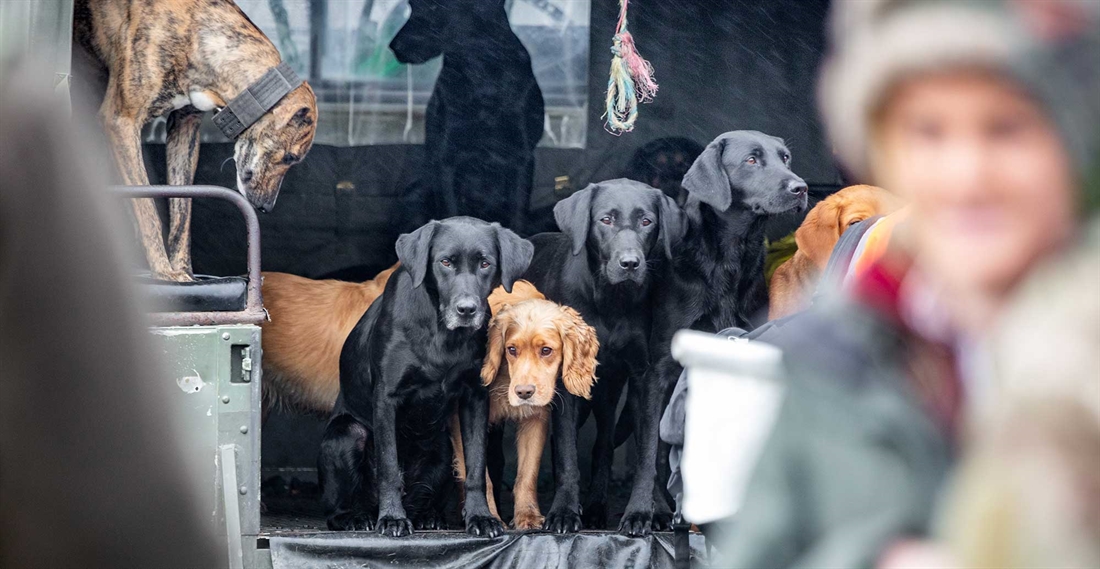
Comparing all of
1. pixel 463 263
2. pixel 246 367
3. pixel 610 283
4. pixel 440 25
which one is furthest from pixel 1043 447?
pixel 440 25

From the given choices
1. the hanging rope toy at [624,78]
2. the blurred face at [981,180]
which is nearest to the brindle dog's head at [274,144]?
the hanging rope toy at [624,78]

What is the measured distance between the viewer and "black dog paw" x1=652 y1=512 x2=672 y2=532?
5582 millimetres

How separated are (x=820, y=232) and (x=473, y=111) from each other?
222 centimetres

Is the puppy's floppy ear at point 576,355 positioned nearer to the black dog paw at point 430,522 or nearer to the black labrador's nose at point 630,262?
the black labrador's nose at point 630,262

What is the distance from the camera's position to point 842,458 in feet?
3.09

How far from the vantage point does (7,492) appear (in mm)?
868

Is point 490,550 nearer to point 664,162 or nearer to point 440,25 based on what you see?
point 664,162

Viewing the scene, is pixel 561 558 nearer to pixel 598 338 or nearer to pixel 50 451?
pixel 598 338

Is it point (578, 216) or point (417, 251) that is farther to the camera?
point (578, 216)

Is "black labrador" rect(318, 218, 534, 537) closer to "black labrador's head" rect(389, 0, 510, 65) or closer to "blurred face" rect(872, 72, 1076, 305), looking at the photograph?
"black labrador's head" rect(389, 0, 510, 65)

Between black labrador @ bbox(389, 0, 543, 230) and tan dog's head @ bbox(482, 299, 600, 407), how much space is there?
5.05ft

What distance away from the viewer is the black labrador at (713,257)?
5.70 meters

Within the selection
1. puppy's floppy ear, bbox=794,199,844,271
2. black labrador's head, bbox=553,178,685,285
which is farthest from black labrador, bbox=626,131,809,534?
puppy's floppy ear, bbox=794,199,844,271

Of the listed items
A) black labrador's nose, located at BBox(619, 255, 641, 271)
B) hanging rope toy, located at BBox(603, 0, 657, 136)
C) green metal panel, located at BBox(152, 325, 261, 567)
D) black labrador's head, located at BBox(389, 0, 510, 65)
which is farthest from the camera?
black labrador's head, located at BBox(389, 0, 510, 65)
